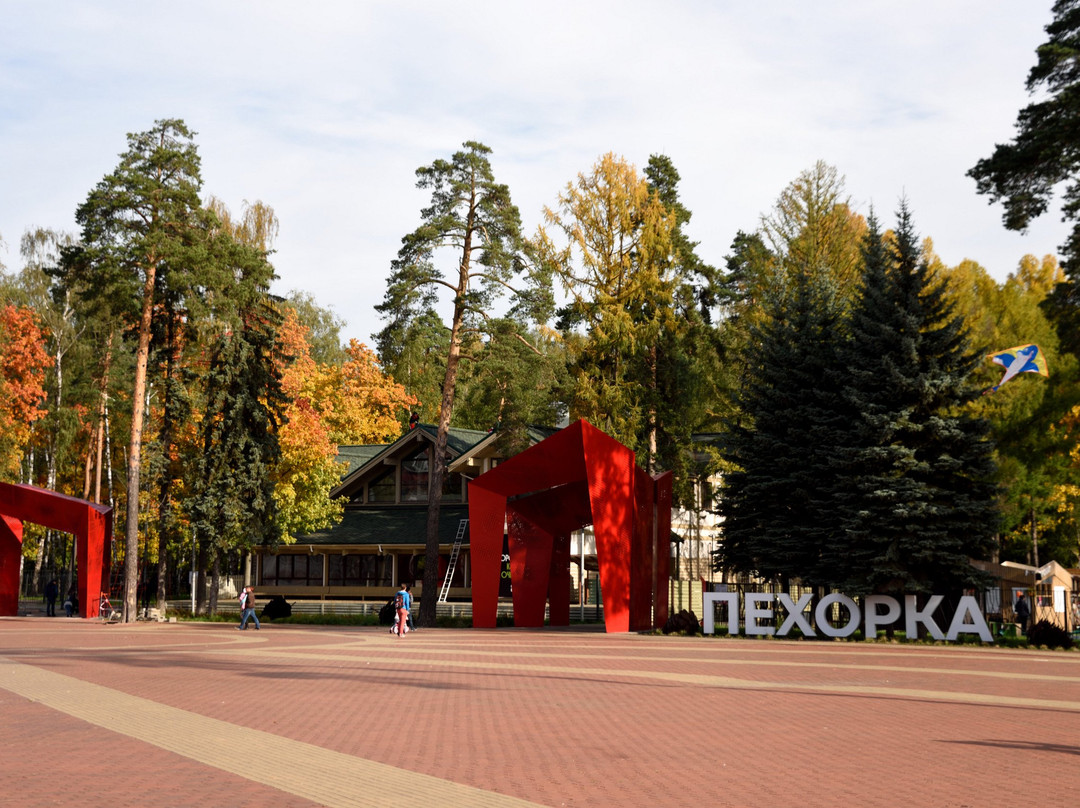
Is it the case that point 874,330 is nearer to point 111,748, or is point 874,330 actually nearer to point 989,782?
point 989,782

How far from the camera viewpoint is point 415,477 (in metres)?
49.2

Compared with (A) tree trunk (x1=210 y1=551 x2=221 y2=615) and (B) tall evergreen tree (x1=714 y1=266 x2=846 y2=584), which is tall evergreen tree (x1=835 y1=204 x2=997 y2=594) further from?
(A) tree trunk (x1=210 y1=551 x2=221 y2=615)

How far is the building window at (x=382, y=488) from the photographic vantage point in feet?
164

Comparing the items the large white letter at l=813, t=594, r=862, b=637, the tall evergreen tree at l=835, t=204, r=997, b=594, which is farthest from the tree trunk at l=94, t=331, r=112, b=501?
the large white letter at l=813, t=594, r=862, b=637

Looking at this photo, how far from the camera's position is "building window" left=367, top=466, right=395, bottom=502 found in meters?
50.0

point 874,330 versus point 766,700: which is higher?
point 874,330

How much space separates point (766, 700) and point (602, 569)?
49.9ft

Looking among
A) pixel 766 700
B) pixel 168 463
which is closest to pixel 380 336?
pixel 168 463

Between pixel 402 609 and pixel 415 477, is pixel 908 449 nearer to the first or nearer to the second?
pixel 402 609

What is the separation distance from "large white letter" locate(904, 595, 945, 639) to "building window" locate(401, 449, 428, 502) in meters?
25.0

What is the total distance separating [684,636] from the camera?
30.6 metres

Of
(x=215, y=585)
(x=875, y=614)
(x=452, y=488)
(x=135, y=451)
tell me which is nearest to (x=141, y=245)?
(x=135, y=451)

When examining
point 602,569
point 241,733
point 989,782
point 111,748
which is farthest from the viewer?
point 602,569

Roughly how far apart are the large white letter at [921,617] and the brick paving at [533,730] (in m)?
5.91
